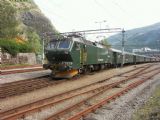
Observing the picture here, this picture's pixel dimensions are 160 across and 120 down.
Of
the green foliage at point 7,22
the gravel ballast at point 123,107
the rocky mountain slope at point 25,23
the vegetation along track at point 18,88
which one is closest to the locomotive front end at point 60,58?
the vegetation along track at point 18,88

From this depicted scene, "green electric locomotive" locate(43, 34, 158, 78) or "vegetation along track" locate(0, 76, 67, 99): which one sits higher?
"green electric locomotive" locate(43, 34, 158, 78)

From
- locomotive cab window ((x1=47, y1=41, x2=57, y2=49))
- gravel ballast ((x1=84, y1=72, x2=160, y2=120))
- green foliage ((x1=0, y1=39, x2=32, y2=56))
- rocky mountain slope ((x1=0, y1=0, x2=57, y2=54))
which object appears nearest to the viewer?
gravel ballast ((x1=84, y1=72, x2=160, y2=120))

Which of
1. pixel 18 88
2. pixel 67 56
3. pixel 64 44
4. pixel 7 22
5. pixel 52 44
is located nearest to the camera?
pixel 18 88

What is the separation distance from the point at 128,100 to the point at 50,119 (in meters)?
5.44

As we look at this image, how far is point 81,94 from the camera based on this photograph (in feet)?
51.4

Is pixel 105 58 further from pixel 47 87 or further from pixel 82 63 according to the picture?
pixel 47 87

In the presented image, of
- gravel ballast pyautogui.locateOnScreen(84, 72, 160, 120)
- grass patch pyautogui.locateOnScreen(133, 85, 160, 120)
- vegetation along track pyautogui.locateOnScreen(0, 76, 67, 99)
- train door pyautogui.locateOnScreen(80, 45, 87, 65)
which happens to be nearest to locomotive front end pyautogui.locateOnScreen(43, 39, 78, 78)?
train door pyautogui.locateOnScreen(80, 45, 87, 65)

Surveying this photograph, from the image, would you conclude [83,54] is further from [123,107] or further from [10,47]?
[10,47]

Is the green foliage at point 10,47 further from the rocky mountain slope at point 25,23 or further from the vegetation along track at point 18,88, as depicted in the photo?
the vegetation along track at point 18,88

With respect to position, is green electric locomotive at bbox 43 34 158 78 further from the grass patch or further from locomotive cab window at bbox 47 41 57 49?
the grass patch

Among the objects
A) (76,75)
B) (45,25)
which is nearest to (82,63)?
(76,75)

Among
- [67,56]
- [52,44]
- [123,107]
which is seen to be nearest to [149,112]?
[123,107]

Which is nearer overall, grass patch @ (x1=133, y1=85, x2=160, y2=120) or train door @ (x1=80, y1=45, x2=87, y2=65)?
grass patch @ (x1=133, y1=85, x2=160, y2=120)

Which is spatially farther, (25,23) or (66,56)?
(25,23)
